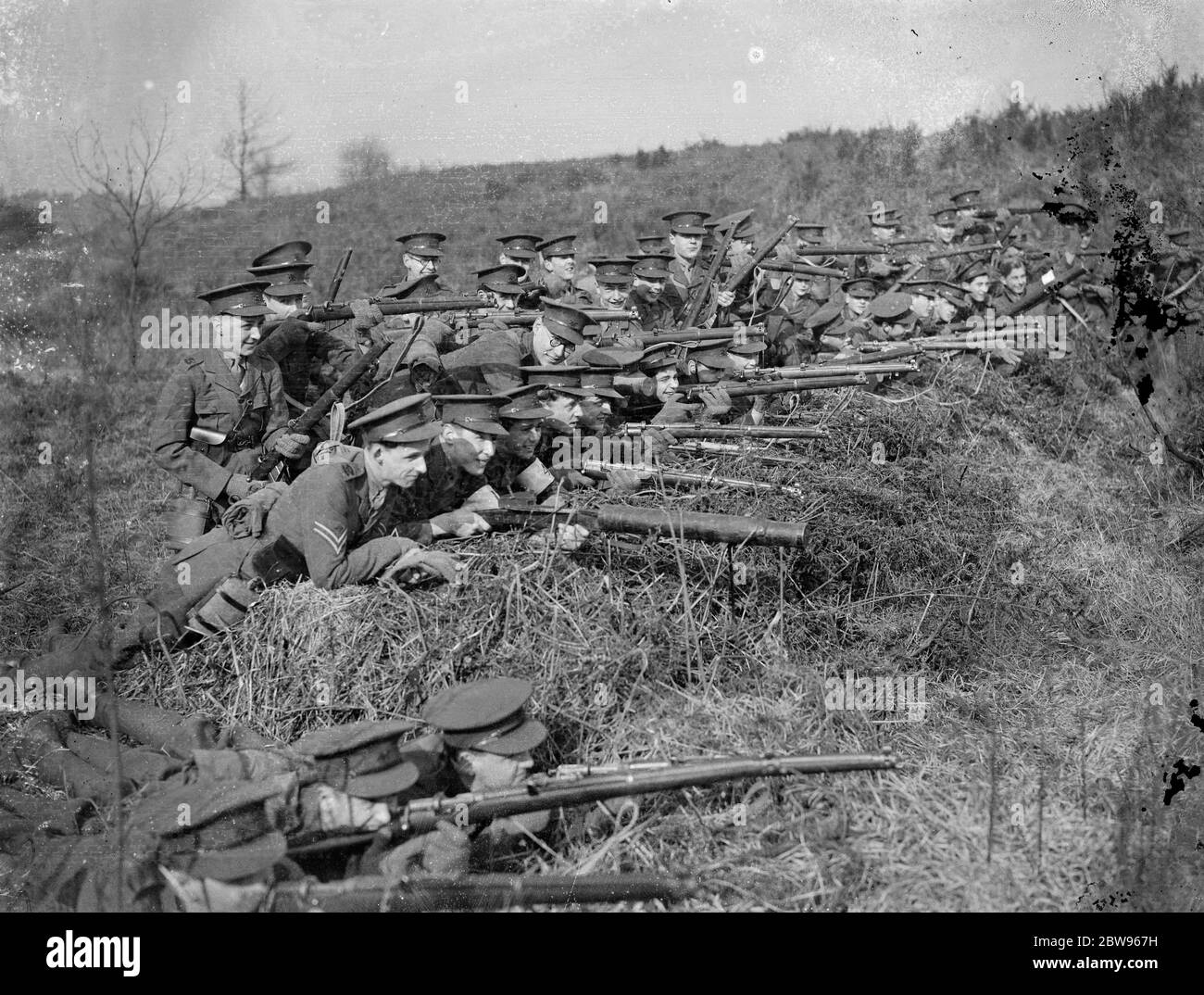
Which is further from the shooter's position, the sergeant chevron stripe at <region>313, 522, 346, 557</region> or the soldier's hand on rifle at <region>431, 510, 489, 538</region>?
the soldier's hand on rifle at <region>431, 510, 489, 538</region>

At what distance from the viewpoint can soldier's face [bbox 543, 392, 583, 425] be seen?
283 inches

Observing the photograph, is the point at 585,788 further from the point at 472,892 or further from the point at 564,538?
the point at 564,538

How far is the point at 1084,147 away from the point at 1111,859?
10102mm

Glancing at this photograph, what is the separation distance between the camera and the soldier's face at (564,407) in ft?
23.6

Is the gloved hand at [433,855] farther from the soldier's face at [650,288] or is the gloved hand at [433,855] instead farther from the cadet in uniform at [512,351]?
the soldier's face at [650,288]

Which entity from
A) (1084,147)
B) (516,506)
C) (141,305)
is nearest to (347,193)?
(141,305)

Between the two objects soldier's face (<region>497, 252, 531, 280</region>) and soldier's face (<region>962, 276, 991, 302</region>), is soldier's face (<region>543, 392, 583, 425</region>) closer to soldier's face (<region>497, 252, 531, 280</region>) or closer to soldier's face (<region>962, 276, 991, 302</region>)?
soldier's face (<region>497, 252, 531, 280</region>)

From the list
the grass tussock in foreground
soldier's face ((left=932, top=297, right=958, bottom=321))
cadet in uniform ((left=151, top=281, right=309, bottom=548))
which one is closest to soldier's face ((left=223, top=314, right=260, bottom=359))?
cadet in uniform ((left=151, top=281, right=309, bottom=548))

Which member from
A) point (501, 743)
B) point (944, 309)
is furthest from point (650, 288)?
point (501, 743)

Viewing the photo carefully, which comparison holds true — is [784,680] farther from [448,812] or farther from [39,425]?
[39,425]

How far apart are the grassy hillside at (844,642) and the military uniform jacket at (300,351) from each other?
1430 millimetres

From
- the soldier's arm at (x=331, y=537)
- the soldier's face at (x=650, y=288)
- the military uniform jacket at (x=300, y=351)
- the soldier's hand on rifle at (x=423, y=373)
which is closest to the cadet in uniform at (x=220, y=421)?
the military uniform jacket at (x=300, y=351)

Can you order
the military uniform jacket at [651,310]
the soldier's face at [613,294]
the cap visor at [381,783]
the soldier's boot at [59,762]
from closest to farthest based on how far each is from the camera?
the cap visor at [381,783] < the soldier's boot at [59,762] < the military uniform jacket at [651,310] < the soldier's face at [613,294]

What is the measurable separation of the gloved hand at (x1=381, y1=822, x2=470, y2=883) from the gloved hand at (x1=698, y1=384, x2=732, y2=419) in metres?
4.65
